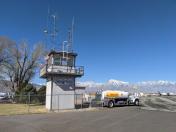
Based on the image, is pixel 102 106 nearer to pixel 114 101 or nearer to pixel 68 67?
pixel 114 101

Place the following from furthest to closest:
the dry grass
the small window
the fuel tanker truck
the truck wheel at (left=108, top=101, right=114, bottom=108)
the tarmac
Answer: the fuel tanker truck → the truck wheel at (left=108, top=101, right=114, bottom=108) → the small window → the dry grass → the tarmac

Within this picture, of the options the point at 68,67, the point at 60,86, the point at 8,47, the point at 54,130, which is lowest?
the point at 54,130

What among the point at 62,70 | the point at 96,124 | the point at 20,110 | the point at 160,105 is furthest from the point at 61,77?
the point at 96,124

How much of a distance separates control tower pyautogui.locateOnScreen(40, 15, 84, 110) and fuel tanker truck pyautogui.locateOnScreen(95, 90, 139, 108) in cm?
538

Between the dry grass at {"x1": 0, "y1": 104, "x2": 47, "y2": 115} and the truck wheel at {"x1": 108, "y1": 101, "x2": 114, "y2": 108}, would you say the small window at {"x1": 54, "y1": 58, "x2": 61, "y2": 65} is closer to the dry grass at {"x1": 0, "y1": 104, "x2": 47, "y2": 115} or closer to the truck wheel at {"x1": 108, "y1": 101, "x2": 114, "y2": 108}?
the dry grass at {"x1": 0, "y1": 104, "x2": 47, "y2": 115}

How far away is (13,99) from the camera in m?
65.6

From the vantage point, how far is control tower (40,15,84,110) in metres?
43.8

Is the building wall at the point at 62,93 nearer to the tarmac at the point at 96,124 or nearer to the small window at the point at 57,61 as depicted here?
the small window at the point at 57,61

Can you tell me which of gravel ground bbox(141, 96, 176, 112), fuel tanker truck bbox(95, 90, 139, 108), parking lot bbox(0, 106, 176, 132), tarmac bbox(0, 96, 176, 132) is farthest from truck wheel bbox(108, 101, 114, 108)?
parking lot bbox(0, 106, 176, 132)

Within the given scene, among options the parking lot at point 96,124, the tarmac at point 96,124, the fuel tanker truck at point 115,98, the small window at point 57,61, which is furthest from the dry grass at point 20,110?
the parking lot at point 96,124

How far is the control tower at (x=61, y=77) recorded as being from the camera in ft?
144

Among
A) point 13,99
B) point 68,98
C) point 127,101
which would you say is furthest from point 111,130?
point 13,99

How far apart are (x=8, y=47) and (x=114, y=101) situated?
34.9m

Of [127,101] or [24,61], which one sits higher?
[24,61]
